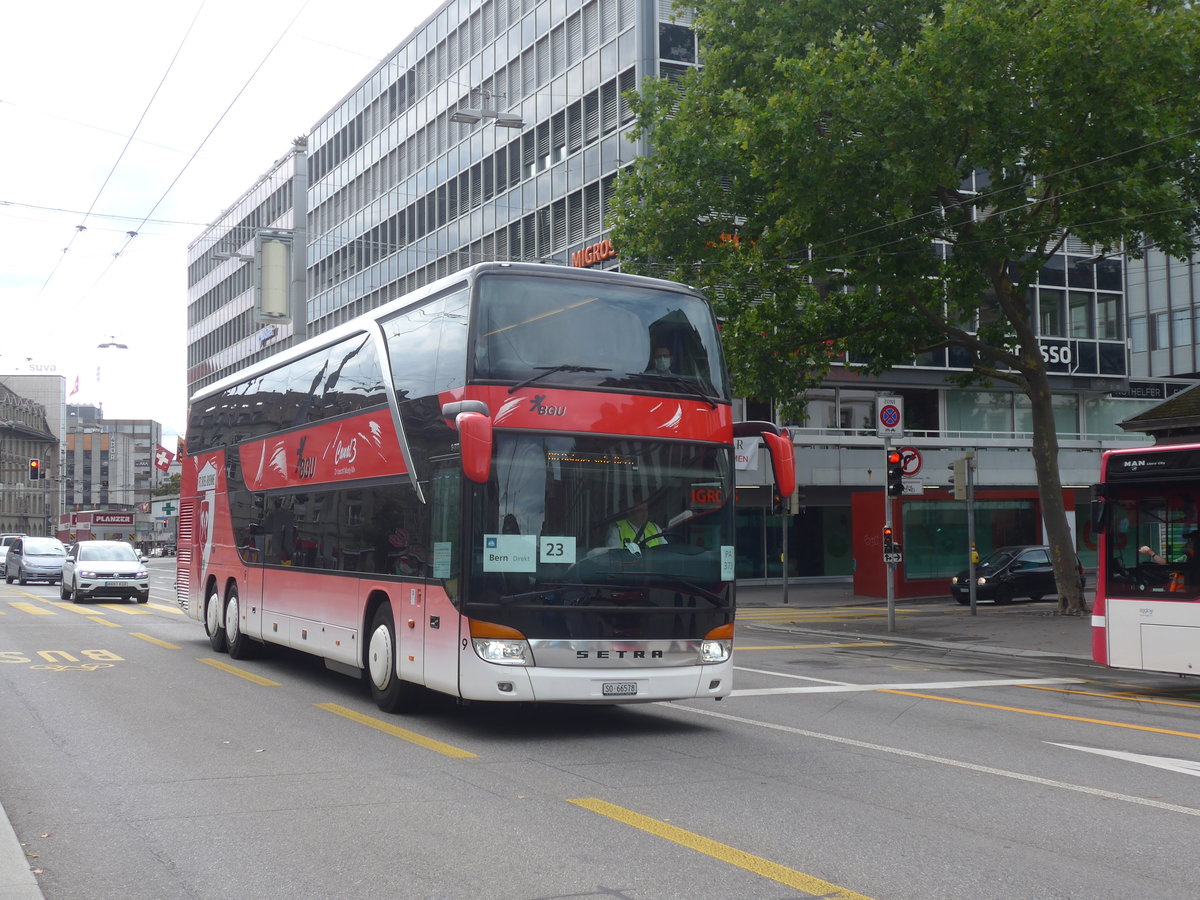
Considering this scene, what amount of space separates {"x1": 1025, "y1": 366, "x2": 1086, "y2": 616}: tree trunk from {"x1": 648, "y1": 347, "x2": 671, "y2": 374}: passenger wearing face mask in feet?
52.7

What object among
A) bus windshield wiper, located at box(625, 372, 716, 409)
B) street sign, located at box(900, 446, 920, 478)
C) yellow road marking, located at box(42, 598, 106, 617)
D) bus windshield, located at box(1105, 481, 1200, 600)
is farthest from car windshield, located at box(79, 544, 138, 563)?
bus windshield wiper, located at box(625, 372, 716, 409)

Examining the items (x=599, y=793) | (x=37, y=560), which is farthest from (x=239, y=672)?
(x=37, y=560)

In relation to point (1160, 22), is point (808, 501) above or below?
below

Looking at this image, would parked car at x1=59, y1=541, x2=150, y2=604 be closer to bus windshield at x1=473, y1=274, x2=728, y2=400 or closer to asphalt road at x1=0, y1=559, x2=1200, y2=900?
asphalt road at x1=0, y1=559, x2=1200, y2=900

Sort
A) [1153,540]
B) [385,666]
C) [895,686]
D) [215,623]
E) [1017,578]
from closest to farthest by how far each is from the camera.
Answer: [385,666]
[1153,540]
[895,686]
[215,623]
[1017,578]

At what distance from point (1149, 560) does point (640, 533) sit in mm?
7505

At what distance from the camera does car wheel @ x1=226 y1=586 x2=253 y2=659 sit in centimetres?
1770

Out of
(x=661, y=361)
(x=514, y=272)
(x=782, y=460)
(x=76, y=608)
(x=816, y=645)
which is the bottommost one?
(x=816, y=645)

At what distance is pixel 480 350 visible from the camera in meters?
10.6

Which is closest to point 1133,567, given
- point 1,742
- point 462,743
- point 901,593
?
point 462,743

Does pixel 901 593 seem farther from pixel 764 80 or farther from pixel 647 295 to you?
pixel 647 295

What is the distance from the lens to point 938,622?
88.3 ft

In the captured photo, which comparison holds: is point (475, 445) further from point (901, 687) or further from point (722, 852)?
point (901, 687)

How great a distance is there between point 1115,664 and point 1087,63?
11119mm
